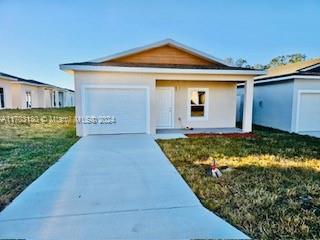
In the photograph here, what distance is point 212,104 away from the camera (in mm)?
13219

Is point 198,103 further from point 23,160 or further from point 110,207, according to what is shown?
point 110,207

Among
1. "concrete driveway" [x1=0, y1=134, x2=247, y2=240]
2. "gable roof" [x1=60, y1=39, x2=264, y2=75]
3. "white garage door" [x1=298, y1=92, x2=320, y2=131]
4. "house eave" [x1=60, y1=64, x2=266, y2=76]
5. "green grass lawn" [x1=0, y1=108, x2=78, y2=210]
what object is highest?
"gable roof" [x1=60, y1=39, x2=264, y2=75]

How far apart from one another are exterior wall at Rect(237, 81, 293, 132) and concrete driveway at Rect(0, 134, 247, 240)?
963cm

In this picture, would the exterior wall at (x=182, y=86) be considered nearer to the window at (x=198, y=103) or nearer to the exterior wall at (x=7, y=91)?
the window at (x=198, y=103)

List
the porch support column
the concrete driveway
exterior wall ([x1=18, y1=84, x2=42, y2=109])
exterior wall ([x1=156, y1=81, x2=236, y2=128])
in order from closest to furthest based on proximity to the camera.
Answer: the concrete driveway → the porch support column → exterior wall ([x1=156, y1=81, x2=236, y2=128]) → exterior wall ([x1=18, y1=84, x2=42, y2=109])

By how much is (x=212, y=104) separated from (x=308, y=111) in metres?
5.10

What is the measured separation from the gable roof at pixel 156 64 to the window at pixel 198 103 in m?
1.50

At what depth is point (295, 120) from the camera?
12297mm

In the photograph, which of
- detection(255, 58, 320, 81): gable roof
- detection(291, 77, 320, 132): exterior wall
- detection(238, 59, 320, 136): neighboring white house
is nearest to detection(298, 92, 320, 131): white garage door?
detection(238, 59, 320, 136): neighboring white house

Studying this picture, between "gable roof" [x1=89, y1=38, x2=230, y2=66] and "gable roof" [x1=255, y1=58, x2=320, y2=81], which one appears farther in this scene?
"gable roof" [x1=255, y1=58, x2=320, y2=81]

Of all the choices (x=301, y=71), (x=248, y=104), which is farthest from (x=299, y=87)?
(x=248, y=104)

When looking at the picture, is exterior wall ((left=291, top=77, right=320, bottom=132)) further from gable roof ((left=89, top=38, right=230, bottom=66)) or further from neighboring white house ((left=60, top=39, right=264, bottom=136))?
gable roof ((left=89, top=38, right=230, bottom=66))

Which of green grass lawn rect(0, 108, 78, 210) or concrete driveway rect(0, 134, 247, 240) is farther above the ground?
green grass lawn rect(0, 108, 78, 210)

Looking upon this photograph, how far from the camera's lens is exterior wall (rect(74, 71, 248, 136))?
404 inches
